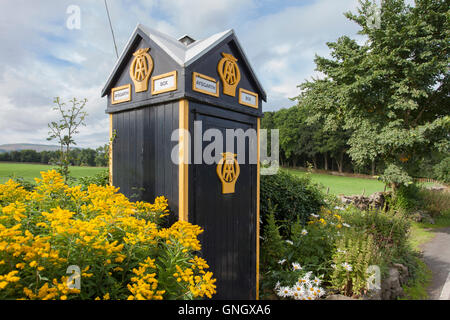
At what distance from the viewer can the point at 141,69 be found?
3.08 metres

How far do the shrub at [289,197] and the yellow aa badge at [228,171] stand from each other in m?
Result: 1.98

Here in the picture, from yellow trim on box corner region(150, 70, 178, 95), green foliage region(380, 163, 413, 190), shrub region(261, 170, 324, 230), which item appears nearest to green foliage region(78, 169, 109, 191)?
yellow trim on box corner region(150, 70, 178, 95)

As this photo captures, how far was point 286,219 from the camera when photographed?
5602 mm

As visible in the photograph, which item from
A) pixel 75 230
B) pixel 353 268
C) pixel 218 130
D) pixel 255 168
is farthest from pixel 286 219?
pixel 75 230

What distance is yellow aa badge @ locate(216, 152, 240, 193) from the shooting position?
3152mm

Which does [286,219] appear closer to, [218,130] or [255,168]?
[255,168]

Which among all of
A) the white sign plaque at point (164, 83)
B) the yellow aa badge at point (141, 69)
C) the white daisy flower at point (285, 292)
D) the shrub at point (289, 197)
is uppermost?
the yellow aa badge at point (141, 69)

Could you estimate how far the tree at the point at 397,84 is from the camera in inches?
368

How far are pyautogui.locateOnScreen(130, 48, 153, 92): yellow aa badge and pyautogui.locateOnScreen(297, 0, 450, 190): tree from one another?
916cm

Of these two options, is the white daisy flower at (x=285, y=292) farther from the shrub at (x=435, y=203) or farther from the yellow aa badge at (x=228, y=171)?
the shrub at (x=435, y=203)

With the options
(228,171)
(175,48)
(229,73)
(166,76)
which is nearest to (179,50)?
(175,48)

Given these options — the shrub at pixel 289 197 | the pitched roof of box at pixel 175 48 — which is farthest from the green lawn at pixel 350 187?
the pitched roof of box at pixel 175 48

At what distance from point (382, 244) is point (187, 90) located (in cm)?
541
